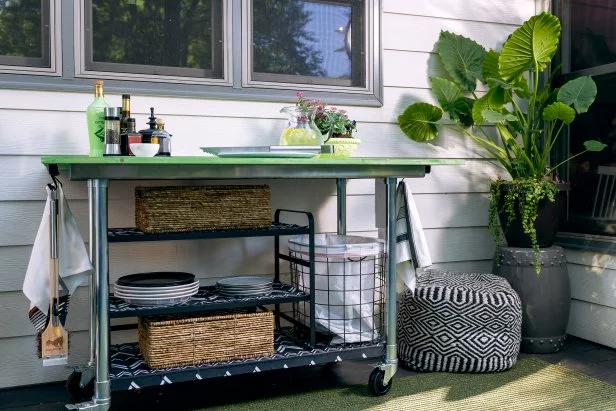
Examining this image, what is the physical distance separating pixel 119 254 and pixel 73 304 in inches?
10.6

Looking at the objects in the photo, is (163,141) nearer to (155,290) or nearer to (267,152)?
(267,152)

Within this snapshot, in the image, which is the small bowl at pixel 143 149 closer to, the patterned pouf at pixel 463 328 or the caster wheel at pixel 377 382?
the caster wheel at pixel 377 382

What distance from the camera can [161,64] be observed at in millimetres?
2811

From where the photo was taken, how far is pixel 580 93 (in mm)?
3029

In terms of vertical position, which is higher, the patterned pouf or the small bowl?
the small bowl

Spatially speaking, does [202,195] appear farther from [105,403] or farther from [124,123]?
[105,403]

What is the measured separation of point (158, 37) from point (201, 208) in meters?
0.85

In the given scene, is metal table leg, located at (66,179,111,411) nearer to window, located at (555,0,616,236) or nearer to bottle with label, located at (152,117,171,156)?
bottle with label, located at (152,117,171,156)

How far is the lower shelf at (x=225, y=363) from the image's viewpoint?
2.23m

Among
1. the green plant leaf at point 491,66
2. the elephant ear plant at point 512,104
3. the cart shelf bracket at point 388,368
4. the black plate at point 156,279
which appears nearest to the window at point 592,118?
the elephant ear plant at point 512,104

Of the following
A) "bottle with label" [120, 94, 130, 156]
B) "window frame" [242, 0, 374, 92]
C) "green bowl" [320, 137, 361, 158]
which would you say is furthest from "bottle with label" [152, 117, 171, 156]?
"green bowl" [320, 137, 361, 158]

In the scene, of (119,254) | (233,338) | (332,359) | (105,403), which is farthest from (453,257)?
(105,403)

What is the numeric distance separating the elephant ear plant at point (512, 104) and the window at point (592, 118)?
0.41ft

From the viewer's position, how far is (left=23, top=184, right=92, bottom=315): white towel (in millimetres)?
2146
